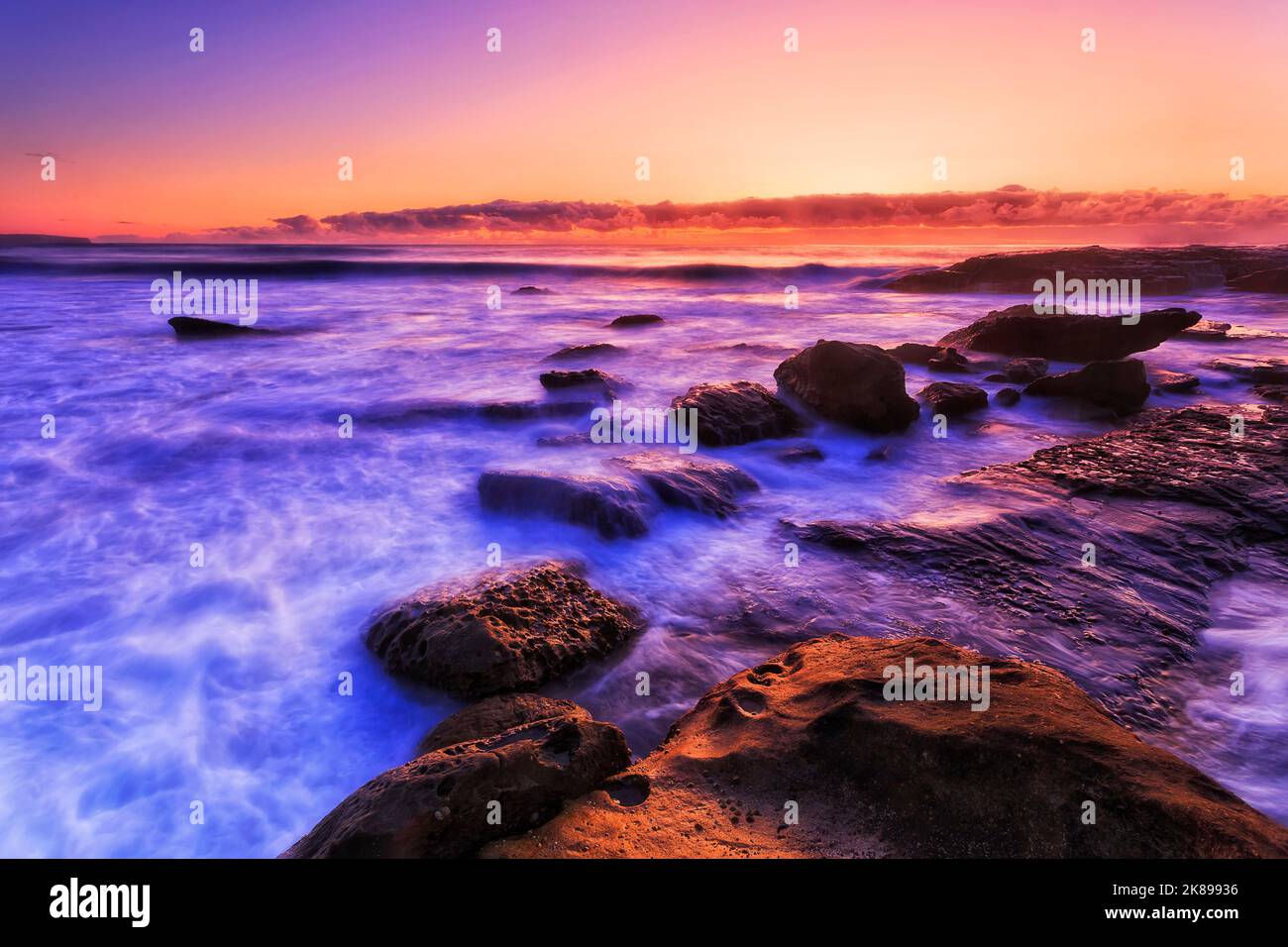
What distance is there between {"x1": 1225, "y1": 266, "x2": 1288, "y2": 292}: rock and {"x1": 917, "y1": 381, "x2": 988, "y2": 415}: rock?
26.8 meters

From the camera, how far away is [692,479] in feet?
23.6

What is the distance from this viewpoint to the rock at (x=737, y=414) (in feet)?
28.4

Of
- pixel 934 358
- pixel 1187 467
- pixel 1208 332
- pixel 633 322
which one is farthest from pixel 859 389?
pixel 1208 332

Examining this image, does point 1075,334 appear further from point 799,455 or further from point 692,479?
point 692,479

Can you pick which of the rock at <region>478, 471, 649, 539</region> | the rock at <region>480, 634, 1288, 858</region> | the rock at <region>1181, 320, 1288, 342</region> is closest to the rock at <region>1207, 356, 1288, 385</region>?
the rock at <region>1181, 320, 1288, 342</region>

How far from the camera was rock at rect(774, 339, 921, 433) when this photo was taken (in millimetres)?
9086

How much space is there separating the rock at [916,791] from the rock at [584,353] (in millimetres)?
12128

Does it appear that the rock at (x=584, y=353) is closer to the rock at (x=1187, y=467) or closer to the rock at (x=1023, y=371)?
the rock at (x=1023, y=371)

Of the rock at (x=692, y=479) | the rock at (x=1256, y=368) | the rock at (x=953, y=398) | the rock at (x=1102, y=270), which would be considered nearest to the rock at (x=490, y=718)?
the rock at (x=692, y=479)

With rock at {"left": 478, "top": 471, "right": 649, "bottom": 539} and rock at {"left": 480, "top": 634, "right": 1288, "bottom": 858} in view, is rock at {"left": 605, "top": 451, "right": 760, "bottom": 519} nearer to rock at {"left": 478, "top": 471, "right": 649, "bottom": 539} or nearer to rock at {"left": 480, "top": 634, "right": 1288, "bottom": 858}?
rock at {"left": 478, "top": 471, "right": 649, "bottom": 539}

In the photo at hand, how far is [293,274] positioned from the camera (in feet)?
138

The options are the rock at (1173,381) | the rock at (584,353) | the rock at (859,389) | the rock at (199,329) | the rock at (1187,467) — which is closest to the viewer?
the rock at (1187,467)

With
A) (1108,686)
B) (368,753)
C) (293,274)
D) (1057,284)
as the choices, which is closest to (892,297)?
Answer: (1057,284)
